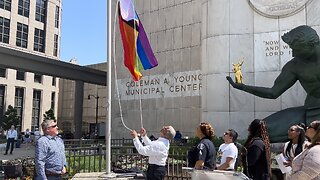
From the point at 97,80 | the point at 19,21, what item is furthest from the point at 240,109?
the point at 19,21

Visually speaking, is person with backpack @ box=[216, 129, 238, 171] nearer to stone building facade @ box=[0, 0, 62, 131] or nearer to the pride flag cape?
the pride flag cape

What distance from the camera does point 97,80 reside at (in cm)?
4350

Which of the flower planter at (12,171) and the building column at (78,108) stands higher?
the building column at (78,108)

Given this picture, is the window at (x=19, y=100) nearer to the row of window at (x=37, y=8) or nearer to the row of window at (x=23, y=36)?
the row of window at (x=23, y=36)

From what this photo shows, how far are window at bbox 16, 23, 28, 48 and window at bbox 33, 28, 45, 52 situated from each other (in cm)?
198

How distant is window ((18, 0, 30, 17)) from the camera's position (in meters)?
65.9

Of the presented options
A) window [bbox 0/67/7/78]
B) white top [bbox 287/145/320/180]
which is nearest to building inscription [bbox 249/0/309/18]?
white top [bbox 287/145/320/180]

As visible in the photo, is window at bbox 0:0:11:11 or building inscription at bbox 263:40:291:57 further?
window at bbox 0:0:11:11

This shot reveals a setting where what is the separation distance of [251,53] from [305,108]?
5955 mm

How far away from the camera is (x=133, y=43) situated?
11.0 m

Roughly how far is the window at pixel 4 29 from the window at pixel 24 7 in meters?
3.58

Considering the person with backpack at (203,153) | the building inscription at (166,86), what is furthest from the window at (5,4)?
the person with backpack at (203,153)

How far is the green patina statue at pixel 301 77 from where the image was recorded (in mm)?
10672

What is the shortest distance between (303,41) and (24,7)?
62.8 metres
